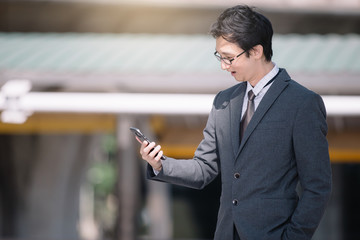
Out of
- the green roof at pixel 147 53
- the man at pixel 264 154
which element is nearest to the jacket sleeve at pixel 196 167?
the man at pixel 264 154

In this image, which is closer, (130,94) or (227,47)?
(227,47)

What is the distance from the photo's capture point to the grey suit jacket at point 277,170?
1.81 meters

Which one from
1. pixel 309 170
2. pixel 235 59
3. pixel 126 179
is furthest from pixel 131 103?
pixel 309 170

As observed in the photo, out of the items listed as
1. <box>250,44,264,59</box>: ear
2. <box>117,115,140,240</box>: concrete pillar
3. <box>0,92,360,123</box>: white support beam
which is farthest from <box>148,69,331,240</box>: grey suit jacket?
<box>117,115,140,240</box>: concrete pillar

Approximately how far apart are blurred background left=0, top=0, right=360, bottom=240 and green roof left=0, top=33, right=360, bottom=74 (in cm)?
2

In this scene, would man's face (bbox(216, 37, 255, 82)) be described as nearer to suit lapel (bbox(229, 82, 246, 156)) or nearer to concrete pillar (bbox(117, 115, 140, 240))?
suit lapel (bbox(229, 82, 246, 156))

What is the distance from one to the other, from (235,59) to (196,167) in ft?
1.44

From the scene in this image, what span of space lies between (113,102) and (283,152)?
4.07 metres

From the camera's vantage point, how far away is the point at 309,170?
1.81 meters

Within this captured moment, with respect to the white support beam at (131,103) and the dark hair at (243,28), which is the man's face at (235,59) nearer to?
the dark hair at (243,28)

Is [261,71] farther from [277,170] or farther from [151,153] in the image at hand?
[151,153]

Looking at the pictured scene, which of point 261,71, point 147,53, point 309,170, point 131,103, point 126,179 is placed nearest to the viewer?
point 309,170

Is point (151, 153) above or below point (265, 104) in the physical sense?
below

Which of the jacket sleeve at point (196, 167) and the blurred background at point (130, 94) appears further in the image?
the blurred background at point (130, 94)
